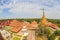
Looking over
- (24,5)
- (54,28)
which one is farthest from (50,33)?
(24,5)

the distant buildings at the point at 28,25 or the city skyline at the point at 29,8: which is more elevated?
the city skyline at the point at 29,8

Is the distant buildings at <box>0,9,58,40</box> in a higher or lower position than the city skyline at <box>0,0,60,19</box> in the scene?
lower

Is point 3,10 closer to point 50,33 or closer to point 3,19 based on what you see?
point 3,19

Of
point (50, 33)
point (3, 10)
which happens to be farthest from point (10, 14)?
point (50, 33)

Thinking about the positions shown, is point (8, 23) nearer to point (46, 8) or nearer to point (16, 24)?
point (16, 24)

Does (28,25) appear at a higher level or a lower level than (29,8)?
lower

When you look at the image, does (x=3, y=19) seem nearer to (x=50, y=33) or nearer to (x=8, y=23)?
(x=8, y=23)

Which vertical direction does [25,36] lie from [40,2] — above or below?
below
